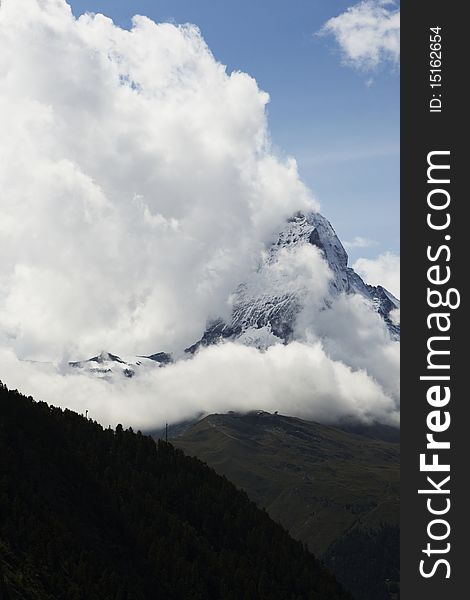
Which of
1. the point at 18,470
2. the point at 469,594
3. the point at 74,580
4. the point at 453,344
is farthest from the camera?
the point at 18,470

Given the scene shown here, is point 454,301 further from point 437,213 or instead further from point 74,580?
point 74,580

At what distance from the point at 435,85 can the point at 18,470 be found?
14650 cm

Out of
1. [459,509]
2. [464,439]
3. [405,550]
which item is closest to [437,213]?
[464,439]

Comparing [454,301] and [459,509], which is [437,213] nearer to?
[454,301]

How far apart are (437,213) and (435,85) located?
12703 millimetres

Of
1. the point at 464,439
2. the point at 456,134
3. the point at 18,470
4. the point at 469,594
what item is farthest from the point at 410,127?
the point at 18,470

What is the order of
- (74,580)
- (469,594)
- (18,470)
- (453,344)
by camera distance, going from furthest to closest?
(18,470) < (74,580) < (469,594) < (453,344)

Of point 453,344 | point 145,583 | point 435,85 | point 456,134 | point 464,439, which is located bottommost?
point 145,583

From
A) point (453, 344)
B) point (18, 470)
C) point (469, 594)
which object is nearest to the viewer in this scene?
point (453, 344)

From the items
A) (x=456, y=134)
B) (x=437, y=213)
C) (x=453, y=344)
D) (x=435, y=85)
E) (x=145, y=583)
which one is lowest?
(x=145, y=583)

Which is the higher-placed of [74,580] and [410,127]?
[410,127]

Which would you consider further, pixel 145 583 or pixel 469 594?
pixel 145 583

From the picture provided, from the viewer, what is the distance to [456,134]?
214 feet

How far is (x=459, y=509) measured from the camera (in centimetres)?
6388
